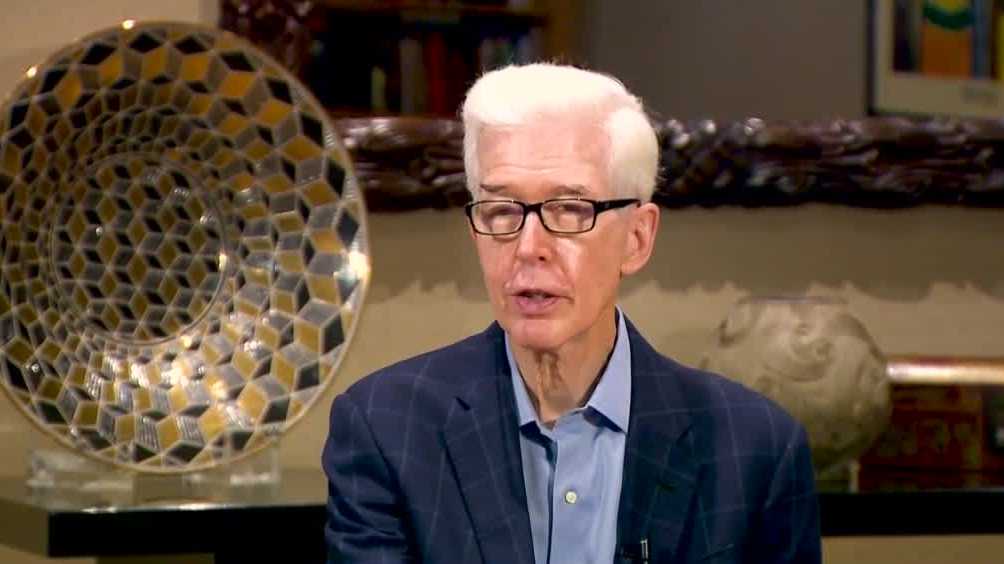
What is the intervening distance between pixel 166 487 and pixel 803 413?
71cm

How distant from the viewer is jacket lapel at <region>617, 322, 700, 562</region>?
4.22ft

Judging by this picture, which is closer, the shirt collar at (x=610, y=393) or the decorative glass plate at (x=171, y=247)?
the shirt collar at (x=610, y=393)

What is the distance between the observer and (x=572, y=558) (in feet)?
4.23

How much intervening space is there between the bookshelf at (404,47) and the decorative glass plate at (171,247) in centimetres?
18

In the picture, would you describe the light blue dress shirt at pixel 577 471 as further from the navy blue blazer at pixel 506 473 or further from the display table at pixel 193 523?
the display table at pixel 193 523

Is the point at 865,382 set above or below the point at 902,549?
above

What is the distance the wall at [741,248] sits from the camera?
6.61ft

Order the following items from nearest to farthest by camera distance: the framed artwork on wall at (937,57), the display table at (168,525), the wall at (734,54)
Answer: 1. the display table at (168,525)
2. the wall at (734,54)
3. the framed artwork on wall at (937,57)

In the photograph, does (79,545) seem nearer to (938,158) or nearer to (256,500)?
(256,500)

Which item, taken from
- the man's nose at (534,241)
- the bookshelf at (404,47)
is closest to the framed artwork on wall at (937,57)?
the bookshelf at (404,47)

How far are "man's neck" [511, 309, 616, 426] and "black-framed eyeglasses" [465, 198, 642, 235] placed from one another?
98 millimetres

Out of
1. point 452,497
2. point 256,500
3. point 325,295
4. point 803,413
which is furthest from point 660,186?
point 452,497

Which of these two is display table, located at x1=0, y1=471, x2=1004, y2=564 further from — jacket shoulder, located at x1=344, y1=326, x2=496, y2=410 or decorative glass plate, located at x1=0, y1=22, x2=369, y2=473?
jacket shoulder, located at x1=344, y1=326, x2=496, y2=410

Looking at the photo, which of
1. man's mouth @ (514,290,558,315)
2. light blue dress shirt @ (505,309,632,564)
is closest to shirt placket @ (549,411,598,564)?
light blue dress shirt @ (505,309,632,564)
